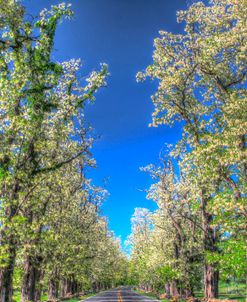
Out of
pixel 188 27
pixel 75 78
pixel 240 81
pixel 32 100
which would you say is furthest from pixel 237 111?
pixel 32 100

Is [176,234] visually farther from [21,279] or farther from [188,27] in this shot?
[188,27]

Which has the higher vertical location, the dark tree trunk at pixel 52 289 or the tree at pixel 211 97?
the tree at pixel 211 97

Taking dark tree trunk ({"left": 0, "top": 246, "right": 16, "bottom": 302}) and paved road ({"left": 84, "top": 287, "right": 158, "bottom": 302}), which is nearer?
dark tree trunk ({"left": 0, "top": 246, "right": 16, "bottom": 302})

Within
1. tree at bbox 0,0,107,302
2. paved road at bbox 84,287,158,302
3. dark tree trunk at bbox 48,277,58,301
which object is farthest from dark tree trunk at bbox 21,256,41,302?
paved road at bbox 84,287,158,302

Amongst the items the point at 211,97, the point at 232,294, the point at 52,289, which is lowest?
the point at 232,294

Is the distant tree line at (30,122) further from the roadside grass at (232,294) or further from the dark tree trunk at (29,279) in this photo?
the roadside grass at (232,294)

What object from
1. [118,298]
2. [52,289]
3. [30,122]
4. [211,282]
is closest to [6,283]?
[30,122]

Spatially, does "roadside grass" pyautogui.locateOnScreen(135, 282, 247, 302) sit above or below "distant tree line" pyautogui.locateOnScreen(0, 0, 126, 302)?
below

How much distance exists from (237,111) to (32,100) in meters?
11.9

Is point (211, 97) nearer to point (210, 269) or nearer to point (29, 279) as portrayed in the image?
point (210, 269)

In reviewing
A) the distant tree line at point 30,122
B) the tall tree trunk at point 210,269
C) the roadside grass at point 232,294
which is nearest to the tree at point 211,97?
the tall tree trunk at point 210,269

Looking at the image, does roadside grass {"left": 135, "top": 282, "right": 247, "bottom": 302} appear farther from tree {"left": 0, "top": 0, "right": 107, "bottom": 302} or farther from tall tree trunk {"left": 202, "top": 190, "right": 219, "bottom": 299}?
tree {"left": 0, "top": 0, "right": 107, "bottom": 302}

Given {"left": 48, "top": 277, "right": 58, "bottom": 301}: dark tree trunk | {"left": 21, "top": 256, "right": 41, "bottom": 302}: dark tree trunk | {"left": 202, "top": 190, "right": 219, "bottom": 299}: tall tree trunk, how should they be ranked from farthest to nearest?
{"left": 48, "top": 277, "right": 58, "bottom": 301}: dark tree trunk → {"left": 202, "top": 190, "right": 219, "bottom": 299}: tall tree trunk → {"left": 21, "top": 256, "right": 41, "bottom": 302}: dark tree trunk

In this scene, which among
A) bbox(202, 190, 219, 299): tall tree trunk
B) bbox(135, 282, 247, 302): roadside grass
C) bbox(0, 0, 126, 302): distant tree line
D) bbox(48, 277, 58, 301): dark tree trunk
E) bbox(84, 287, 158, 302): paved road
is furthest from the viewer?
bbox(135, 282, 247, 302): roadside grass
